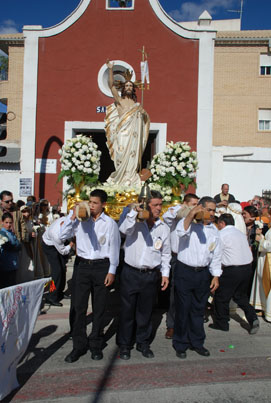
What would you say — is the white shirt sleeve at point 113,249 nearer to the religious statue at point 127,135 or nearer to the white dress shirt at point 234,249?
the white dress shirt at point 234,249

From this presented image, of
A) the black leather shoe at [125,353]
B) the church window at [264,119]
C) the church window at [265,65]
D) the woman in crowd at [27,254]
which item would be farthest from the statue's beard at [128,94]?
the church window at [265,65]

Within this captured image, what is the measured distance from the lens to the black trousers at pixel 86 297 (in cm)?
425

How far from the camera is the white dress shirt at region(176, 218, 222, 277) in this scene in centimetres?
440

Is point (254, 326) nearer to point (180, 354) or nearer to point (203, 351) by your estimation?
point (203, 351)

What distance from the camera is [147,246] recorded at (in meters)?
4.43

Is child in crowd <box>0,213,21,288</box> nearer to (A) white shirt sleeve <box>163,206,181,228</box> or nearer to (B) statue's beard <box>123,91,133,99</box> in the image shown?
(A) white shirt sleeve <box>163,206,181,228</box>

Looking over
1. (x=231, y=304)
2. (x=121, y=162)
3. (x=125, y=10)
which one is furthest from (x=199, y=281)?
(x=125, y=10)

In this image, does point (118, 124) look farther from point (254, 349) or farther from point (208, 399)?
point (208, 399)

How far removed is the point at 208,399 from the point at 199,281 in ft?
4.25

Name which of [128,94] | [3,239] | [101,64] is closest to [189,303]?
[3,239]

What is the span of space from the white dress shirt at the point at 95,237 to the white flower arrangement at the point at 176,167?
11.4 feet

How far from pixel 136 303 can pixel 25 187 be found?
9255mm

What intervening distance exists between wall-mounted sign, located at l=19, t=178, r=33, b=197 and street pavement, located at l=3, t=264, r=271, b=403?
8195 millimetres

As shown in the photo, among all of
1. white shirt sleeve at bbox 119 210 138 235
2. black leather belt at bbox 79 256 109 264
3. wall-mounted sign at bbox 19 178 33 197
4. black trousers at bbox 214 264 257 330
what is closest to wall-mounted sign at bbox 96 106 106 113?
wall-mounted sign at bbox 19 178 33 197
